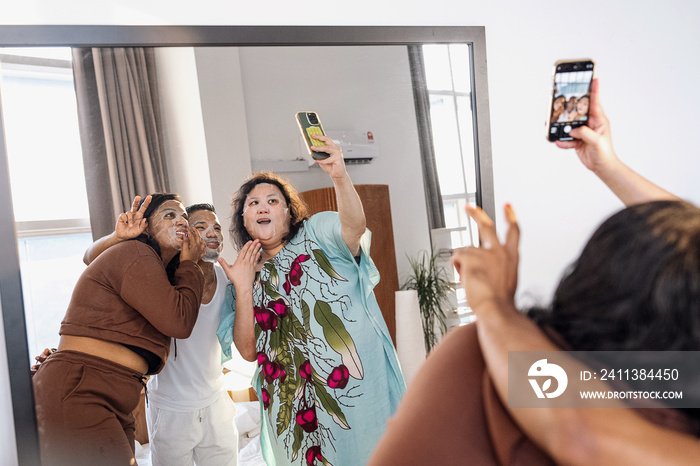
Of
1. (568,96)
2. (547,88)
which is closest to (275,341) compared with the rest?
(568,96)

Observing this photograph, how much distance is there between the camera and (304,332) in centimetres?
148

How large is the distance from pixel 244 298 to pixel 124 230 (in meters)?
0.35

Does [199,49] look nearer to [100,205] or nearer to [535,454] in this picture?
[100,205]

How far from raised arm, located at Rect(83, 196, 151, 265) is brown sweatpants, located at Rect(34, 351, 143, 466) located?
255 mm

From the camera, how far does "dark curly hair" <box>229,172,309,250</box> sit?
1.51 meters

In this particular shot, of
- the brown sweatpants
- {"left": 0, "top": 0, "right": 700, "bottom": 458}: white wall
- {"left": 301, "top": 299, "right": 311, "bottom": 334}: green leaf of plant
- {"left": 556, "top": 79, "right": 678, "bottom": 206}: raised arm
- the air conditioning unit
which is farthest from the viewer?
{"left": 0, "top": 0, "right": 700, "bottom": 458}: white wall

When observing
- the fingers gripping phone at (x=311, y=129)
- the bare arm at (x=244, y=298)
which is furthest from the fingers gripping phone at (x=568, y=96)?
the bare arm at (x=244, y=298)

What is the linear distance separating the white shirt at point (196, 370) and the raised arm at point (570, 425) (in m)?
1.05

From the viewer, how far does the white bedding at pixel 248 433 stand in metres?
1.49

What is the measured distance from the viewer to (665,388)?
52 cm

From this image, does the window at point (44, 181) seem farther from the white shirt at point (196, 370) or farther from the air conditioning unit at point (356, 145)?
the air conditioning unit at point (356, 145)

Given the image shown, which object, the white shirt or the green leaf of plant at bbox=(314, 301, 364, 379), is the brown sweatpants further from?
the green leaf of plant at bbox=(314, 301, 364, 379)

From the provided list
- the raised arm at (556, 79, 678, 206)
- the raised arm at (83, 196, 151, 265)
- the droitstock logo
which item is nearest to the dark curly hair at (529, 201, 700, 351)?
the droitstock logo

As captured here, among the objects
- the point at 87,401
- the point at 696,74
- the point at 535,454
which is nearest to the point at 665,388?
the point at 535,454
